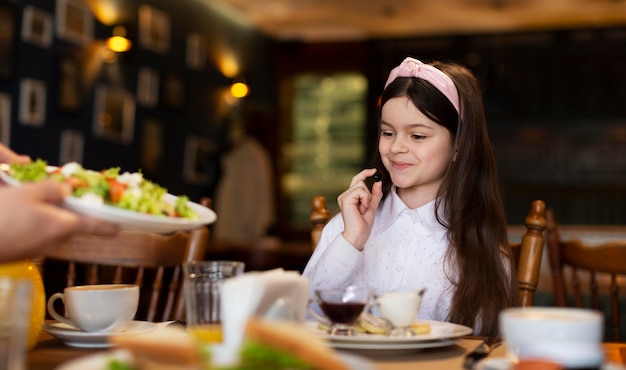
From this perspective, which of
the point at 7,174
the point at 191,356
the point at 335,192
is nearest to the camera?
the point at 191,356

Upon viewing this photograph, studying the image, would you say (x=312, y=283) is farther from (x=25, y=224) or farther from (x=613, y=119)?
(x=613, y=119)

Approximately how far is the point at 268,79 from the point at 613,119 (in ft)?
12.9

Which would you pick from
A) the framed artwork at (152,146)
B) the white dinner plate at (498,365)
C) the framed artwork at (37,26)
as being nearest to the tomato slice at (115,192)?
the white dinner plate at (498,365)

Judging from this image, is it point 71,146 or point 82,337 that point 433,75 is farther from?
point 71,146

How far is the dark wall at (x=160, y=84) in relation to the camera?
18.2 feet

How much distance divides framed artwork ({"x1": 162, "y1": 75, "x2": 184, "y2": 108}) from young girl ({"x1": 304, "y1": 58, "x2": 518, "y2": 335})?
535 centimetres

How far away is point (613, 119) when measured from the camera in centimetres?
863

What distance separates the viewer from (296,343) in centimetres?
87

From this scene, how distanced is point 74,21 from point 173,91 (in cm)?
169

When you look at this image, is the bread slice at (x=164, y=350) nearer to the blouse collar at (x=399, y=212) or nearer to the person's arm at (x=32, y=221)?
the person's arm at (x=32, y=221)

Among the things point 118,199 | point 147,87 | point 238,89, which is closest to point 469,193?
point 118,199

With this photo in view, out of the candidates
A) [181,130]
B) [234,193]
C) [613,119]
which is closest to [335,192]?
[234,193]

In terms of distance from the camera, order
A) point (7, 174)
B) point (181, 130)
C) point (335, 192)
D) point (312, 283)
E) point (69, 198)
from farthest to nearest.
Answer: point (335, 192) → point (181, 130) → point (312, 283) → point (7, 174) → point (69, 198)

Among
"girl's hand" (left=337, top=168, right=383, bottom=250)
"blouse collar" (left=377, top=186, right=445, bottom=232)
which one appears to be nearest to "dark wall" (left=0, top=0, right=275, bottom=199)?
Answer: "blouse collar" (left=377, top=186, right=445, bottom=232)
